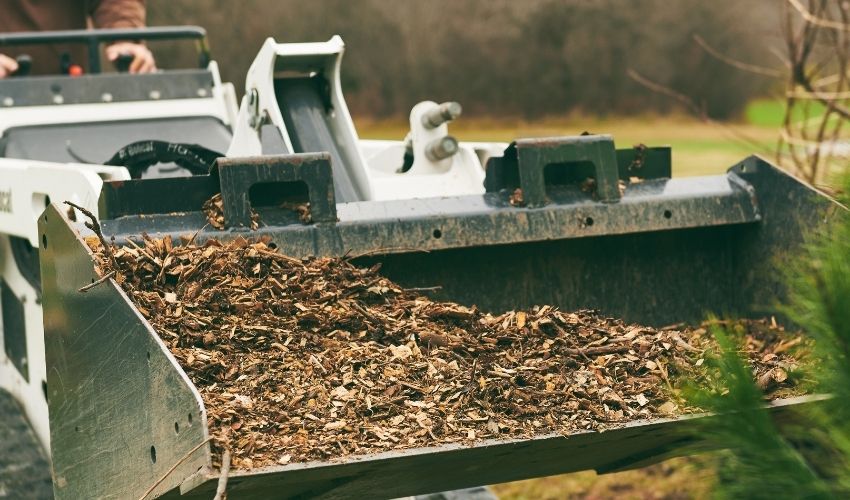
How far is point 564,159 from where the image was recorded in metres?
3.51

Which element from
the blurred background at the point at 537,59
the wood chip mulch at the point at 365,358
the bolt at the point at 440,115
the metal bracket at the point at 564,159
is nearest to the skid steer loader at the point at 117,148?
the bolt at the point at 440,115

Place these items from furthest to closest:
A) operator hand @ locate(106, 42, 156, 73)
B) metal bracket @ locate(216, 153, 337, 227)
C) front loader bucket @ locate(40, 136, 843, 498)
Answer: operator hand @ locate(106, 42, 156, 73), metal bracket @ locate(216, 153, 337, 227), front loader bucket @ locate(40, 136, 843, 498)

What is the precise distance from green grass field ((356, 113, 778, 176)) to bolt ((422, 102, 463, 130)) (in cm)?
1069

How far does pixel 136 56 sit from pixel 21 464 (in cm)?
209

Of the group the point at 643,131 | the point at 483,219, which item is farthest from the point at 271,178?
the point at 643,131

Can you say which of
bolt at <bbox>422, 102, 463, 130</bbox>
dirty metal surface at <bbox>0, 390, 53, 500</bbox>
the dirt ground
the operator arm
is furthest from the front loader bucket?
the operator arm

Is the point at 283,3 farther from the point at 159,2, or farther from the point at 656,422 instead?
the point at 656,422

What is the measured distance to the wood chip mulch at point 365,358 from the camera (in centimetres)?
255

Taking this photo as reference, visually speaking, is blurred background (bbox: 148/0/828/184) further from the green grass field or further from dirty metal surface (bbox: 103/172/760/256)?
dirty metal surface (bbox: 103/172/760/256)

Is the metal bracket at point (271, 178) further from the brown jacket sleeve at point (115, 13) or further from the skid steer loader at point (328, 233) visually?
the brown jacket sleeve at point (115, 13)

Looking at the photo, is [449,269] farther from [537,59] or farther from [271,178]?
[537,59]

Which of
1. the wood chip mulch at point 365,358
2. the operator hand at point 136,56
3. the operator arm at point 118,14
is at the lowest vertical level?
the wood chip mulch at point 365,358

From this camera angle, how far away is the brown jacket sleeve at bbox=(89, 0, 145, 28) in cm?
588

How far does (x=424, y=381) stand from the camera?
276 cm
